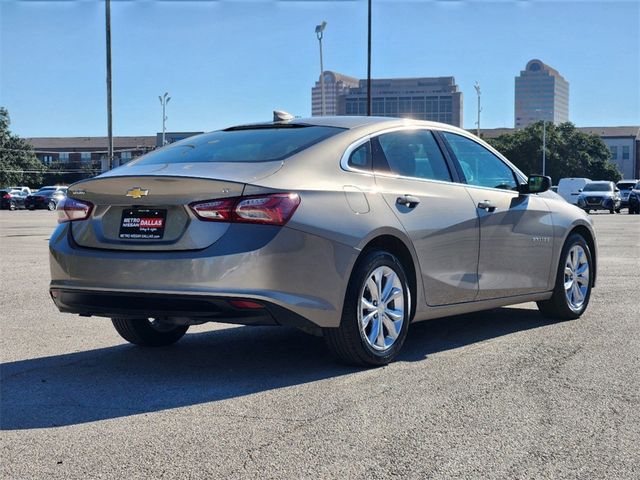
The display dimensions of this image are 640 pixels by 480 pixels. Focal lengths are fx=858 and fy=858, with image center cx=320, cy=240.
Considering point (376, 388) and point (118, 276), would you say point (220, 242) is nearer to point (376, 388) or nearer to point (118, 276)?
point (118, 276)

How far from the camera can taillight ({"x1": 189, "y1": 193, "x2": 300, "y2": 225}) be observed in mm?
4773

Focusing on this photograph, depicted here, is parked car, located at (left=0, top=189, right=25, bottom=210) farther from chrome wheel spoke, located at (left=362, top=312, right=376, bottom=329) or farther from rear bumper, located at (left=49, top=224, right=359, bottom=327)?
chrome wheel spoke, located at (left=362, top=312, right=376, bottom=329)

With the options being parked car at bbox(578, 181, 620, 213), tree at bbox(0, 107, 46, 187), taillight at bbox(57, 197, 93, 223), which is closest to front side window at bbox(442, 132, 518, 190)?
taillight at bbox(57, 197, 93, 223)

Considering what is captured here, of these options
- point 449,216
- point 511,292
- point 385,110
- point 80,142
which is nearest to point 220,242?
point 449,216

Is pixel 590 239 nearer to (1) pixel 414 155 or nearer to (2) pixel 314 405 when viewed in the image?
(1) pixel 414 155

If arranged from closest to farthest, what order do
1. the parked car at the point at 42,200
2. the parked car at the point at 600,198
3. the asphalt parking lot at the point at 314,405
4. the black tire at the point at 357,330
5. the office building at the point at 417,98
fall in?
1. the asphalt parking lot at the point at 314,405
2. the black tire at the point at 357,330
3. the parked car at the point at 600,198
4. the parked car at the point at 42,200
5. the office building at the point at 417,98

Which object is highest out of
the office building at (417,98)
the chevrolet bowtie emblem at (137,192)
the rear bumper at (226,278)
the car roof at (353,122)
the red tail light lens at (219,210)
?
the office building at (417,98)

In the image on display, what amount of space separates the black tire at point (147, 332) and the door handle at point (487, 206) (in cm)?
239

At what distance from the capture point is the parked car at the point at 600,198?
4397 centimetres

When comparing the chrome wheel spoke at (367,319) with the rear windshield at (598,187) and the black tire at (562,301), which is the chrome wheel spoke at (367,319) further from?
the rear windshield at (598,187)

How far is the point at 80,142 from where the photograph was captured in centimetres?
13650

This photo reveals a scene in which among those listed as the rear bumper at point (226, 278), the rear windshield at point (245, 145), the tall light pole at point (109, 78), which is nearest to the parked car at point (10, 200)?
the tall light pole at point (109, 78)

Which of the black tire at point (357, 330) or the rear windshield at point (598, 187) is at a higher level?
the rear windshield at point (598, 187)

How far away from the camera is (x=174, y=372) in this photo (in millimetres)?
5328
